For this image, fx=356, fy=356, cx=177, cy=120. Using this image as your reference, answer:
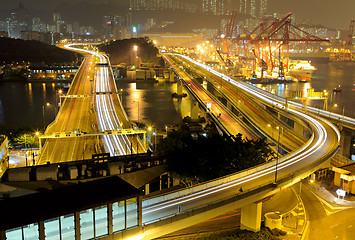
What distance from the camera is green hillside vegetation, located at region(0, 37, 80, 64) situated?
38647 millimetres

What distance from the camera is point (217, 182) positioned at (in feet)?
15.8

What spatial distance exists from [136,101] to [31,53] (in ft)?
92.6

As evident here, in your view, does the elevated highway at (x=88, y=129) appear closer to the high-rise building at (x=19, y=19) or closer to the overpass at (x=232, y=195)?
the overpass at (x=232, y=195)

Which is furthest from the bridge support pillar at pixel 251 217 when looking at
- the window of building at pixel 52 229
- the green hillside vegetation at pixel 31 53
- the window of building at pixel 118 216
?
the green hillside vegetation at pixel 31 53

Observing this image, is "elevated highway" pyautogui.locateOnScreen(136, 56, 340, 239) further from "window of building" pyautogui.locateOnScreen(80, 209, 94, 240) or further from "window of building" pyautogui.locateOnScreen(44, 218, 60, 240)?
"window of building" pyautogui.locateOnScreen(44, 218, 60, 240)

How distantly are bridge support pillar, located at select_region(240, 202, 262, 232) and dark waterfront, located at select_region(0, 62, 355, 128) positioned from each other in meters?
8.31

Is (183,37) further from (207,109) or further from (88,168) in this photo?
(88,168)

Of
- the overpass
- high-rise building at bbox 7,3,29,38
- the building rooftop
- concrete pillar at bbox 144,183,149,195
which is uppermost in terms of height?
high-rise building at bbox 7,3,29,38

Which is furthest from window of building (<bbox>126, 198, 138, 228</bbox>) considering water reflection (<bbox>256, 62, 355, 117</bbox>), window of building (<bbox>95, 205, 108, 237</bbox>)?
water reflection (<bbox>256, 62, 355, 117</bbox>)

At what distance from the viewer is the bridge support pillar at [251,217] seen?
4.94 metres

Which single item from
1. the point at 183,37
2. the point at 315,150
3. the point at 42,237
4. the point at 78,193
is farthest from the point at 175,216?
the point at 183,37

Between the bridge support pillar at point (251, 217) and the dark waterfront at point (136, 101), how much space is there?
8.31 m

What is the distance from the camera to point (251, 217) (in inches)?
198

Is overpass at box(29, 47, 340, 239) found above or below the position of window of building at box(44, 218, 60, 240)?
below
